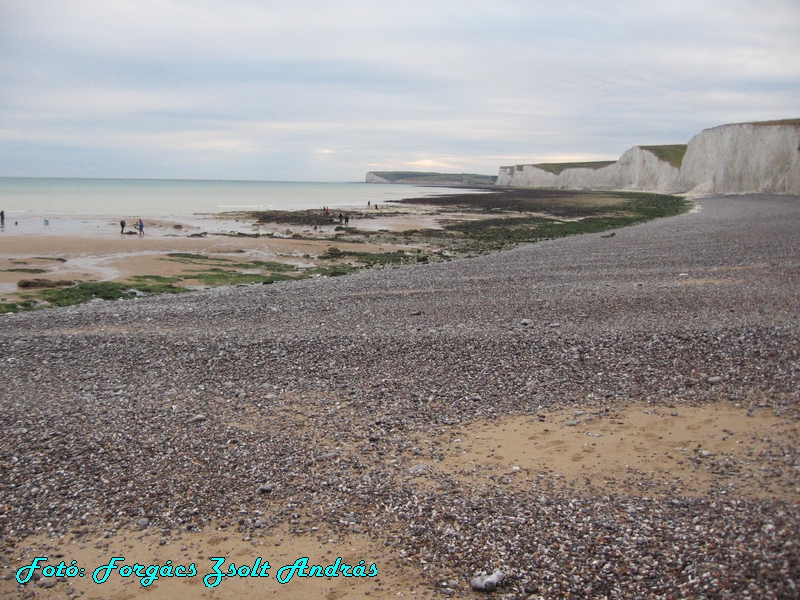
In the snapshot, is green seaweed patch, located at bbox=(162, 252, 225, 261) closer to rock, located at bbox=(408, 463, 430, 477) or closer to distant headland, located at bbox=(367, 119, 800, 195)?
rock, located at bbox=(408, 463, 430, 477)

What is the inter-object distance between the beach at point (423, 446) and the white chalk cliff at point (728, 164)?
65448 millimetres

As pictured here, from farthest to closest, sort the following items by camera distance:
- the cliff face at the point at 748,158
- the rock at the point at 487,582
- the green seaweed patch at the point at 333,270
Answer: the cliff face at the point at 748,158, the green seaweed patch at the point at 333,270, the rock at the point at 487,582

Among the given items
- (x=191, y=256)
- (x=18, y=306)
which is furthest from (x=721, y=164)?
(x=18, y=306)

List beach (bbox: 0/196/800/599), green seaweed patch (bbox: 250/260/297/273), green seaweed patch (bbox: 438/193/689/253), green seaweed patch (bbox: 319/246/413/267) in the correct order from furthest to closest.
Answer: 1. green seaweed patch (bbox: 438/193/689/253)
2. green seaweed patch (bbox: 319/246/413/267)
3. green seaweed patch (bbox: 250/260/297/273)
4. beach (bbox: 0/196/800/599)

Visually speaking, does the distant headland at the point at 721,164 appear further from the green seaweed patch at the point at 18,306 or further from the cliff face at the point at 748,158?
the green seaweed patch at the point at 18,306

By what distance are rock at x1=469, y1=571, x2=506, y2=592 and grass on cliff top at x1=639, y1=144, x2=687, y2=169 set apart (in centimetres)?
10876

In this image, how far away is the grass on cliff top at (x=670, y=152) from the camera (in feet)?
343

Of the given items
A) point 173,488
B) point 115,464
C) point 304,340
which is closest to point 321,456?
point 173,488

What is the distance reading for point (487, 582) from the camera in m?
4.68

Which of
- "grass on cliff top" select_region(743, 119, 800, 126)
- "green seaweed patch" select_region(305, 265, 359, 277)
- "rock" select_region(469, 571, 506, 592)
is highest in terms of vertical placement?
"grass on cliff top" select_region(743, 119, 800, 126)

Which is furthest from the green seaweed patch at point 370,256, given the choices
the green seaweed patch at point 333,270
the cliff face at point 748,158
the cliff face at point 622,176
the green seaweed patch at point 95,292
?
the cliff face at point 622,176

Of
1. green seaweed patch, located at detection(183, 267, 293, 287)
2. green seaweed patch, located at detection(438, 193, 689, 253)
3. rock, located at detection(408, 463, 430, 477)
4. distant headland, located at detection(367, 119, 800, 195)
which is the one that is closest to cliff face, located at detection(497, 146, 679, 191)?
distant headland, located at detection(367, 119, 800, 195)

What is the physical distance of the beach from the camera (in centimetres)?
496

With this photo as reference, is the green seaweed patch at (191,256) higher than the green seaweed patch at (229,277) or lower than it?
higher
